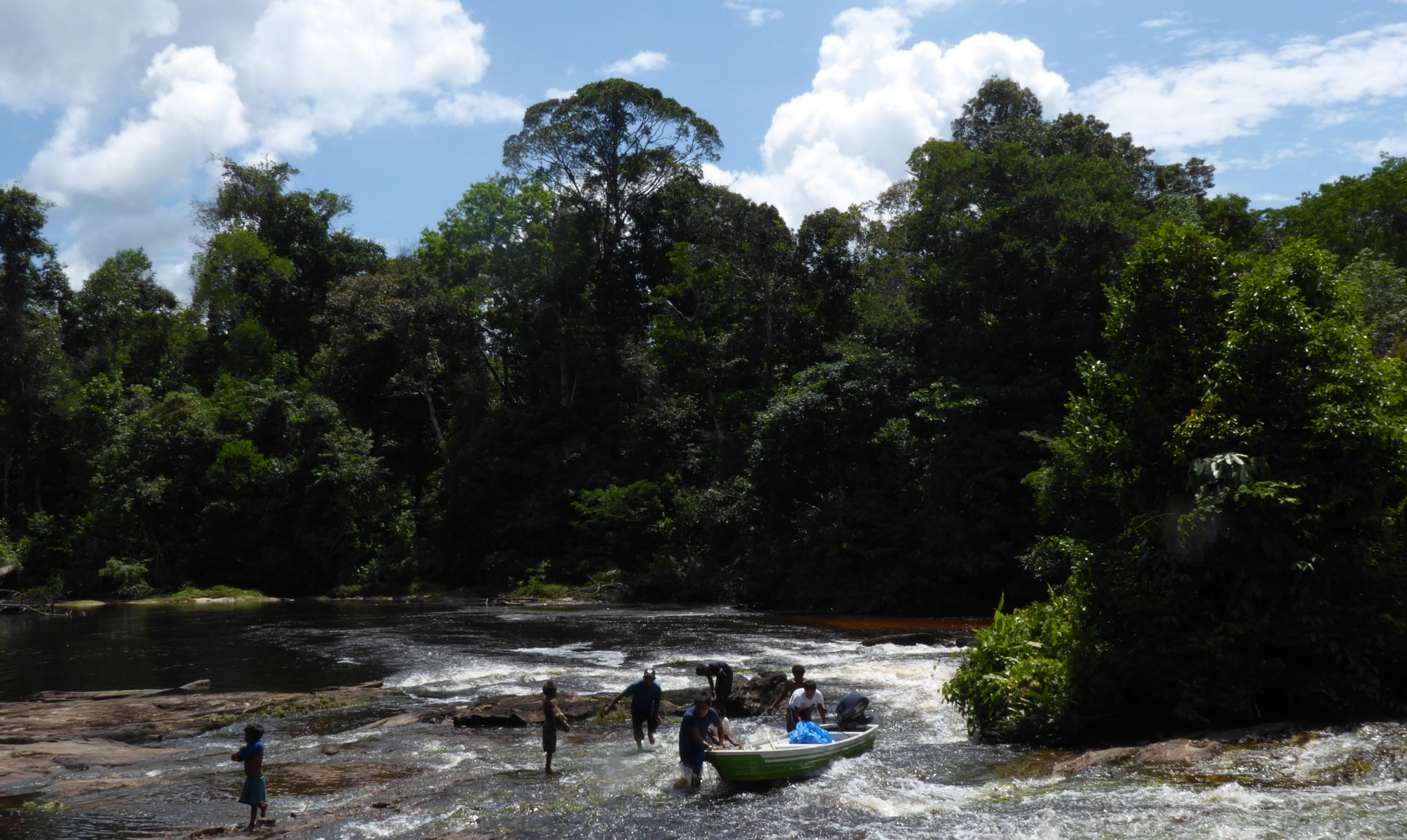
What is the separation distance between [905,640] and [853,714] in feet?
30.7

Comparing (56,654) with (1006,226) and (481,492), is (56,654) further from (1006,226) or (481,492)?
(1006,226)

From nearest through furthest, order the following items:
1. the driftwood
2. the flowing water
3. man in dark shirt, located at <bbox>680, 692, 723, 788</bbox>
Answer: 1. the flowing water
2. man in dark shirt, located at <bbox>680, 692, 723, 788</bbox>
3. the driftwood

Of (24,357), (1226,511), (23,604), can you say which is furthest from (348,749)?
(24,357)

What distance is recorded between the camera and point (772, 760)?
37.6ft

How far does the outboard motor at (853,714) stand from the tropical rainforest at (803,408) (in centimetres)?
165

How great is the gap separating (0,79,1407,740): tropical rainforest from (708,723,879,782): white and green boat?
9.38ft

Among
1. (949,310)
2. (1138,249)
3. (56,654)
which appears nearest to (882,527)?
(949,310)

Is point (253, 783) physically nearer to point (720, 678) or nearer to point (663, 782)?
point (663, 782)

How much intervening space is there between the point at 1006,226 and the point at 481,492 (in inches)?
1066

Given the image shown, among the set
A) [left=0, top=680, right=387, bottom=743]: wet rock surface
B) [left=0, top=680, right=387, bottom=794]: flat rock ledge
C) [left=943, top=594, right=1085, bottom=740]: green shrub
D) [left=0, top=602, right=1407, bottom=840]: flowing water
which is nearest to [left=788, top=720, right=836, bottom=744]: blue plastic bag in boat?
[left=0, top=602, right=1407, bottom=840]: flowing water

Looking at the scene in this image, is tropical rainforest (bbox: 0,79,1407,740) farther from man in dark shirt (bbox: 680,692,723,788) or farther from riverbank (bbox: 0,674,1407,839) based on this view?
man in dark shirt (bbox: 680,692,723,788)

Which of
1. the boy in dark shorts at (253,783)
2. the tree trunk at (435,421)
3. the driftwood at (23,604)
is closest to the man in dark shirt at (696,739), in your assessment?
the boy in dark shorts at (253,783)

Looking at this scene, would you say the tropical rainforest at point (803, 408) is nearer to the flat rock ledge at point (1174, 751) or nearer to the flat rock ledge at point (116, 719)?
the flat rock ledge at point (1174, 751)

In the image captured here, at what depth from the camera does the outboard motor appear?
13609 millimetres
